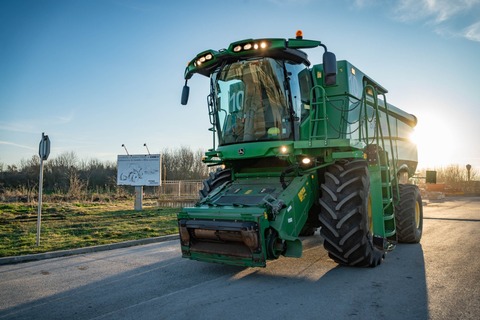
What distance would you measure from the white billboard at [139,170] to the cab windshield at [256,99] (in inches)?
614

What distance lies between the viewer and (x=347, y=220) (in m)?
5.52

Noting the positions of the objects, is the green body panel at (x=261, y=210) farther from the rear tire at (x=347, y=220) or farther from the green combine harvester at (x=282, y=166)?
the rear tire at (x=347, y=220)

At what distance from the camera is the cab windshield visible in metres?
6.24

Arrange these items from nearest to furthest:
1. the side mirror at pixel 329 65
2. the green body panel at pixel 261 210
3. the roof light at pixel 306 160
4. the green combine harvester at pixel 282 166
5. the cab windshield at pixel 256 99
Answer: the green body panel at pixel 261 210
the green combine harvester at pixel 282 166
the side mirror at pixel 329 65
the roof light at pixel 306 160
the cab windshield at pixel 256 99

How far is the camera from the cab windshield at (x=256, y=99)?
6238 millimetres

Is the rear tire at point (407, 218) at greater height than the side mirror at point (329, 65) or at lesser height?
lesser

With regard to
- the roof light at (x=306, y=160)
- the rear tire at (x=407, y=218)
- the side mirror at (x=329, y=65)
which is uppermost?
the side mirror at (x=329, y=65)

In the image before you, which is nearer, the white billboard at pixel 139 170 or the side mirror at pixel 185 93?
the side mirror at pixel 185 93

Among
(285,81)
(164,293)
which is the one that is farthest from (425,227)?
(164,293)

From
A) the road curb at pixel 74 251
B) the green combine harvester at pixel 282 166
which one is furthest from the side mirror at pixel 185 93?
the road curb at pixel 74 251

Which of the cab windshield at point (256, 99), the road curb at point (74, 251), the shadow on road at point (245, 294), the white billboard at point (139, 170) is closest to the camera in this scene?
the shadow on road at point (245, 294)

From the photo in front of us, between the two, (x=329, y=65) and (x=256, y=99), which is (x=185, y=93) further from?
(x=329, y=65)

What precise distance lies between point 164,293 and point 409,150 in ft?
29.6

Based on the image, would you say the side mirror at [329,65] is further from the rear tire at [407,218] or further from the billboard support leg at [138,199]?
the billboard support leg at [138,199]
